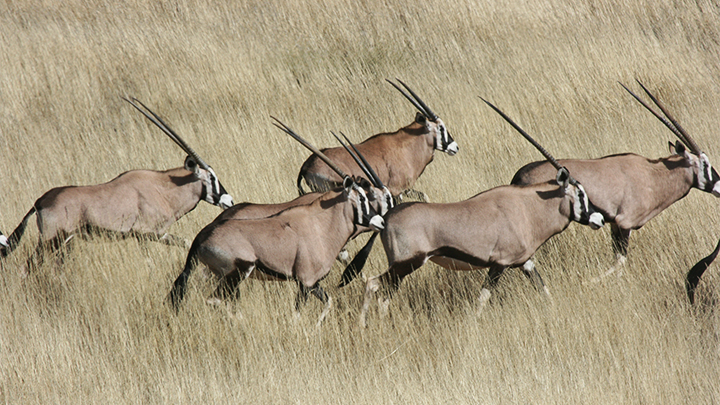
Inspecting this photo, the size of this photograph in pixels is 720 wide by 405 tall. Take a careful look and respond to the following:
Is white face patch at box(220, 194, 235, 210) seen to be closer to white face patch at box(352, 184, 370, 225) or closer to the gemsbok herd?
the gemsbok herd

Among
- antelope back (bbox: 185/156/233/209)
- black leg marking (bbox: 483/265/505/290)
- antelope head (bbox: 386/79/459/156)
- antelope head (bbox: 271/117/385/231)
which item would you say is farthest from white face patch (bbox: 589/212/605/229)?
antelope back (bbox: 185/156/233/209)

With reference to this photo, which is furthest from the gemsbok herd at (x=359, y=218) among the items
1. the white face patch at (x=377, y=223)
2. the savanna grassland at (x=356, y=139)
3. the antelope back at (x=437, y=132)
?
the antelope back at (x=437, y=132)

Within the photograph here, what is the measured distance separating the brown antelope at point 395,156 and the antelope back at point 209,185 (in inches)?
33.0

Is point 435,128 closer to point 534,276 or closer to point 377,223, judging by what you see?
point 534,276

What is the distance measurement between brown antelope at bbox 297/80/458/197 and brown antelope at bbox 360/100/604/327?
1843 mm

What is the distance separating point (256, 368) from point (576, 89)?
7.29 meters

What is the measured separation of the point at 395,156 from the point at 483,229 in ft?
8.02

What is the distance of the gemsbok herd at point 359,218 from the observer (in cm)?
487

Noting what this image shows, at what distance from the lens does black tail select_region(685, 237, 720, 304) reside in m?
5.63

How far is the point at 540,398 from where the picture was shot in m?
4.40

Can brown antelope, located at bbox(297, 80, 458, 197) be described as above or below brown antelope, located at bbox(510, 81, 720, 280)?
above

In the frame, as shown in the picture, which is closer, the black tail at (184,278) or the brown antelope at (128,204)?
the black tail at (184,278)

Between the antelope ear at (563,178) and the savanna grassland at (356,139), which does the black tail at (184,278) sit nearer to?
the savanna grassland at (356,139)

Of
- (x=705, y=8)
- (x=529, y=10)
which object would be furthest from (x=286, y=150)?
(x=705, y=8)
